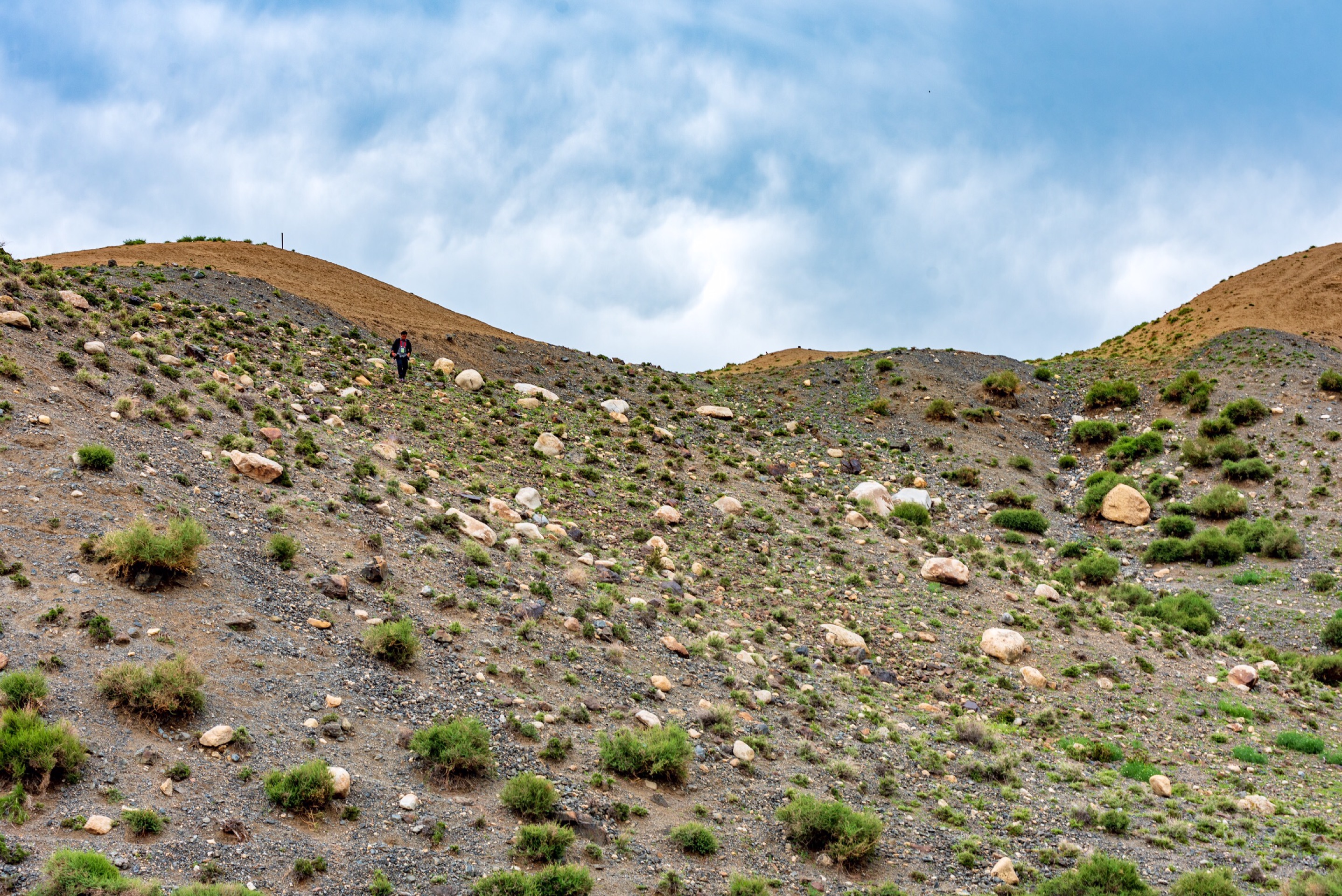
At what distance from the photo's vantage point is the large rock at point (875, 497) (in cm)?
3088

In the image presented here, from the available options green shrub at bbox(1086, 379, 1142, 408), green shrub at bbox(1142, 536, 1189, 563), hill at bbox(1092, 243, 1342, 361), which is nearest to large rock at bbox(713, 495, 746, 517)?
green shrub at bbox(1142, 536, 1189, 563)

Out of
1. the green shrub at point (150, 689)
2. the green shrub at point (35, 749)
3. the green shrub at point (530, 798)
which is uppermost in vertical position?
the green shrub at point (150, 689)

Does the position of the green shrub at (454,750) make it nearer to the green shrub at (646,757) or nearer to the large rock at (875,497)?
the green shrub at (646,757)

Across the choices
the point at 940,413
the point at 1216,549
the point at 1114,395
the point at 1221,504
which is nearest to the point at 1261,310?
the point at 1114,395

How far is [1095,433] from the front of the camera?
40.8 metres

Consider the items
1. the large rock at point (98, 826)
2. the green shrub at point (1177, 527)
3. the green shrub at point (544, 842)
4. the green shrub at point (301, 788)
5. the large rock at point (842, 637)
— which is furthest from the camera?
the green shrub at point (1177, 527)

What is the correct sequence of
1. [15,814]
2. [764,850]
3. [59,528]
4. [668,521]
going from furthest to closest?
[668,521], [59,528], [764,850], [15,814]

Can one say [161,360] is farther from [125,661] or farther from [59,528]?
[125,661]

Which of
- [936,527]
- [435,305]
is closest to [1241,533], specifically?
[936,527]

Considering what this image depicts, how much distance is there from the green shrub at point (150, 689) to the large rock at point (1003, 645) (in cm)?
1795

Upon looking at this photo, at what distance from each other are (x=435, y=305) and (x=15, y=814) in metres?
40.6

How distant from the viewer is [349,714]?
42.0 ft

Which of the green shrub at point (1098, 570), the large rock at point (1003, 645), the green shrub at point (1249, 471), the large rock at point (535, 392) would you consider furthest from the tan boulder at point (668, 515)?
the green shrub at point (1249, 471)

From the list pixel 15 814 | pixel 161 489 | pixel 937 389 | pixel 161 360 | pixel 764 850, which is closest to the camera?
pixel 15 814
